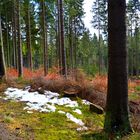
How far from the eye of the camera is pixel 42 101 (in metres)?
10.8

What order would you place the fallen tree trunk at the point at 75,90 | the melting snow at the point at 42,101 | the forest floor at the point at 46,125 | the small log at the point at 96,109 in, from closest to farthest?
the forest floor at the point at 46,125
the melting snow at the point at 42,101
the small log at the point at 96,109
the fallen tree trunk at the point at 75,90

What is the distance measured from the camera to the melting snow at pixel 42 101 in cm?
989

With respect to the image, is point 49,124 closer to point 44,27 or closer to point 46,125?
point 46,125

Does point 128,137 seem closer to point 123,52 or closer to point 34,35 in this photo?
point 123,52

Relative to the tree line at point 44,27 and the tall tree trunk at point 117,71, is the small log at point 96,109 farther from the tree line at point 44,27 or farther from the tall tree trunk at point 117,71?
the tree line at point 44,27

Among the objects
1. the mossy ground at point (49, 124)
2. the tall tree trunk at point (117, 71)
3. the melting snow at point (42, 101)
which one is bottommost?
the mossy ground at point (49, 124)

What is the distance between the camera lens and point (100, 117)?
9.98 meters

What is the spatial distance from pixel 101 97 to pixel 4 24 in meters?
27.1

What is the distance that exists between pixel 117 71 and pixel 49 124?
2345 mm

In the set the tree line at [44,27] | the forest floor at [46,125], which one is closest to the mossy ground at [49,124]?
the forest floor at [46,125]

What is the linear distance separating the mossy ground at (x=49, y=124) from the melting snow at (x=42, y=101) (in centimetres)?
19

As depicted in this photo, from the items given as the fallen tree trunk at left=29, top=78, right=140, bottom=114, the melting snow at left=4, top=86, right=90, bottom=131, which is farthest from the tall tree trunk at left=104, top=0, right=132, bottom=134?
the fallen tree trunk at left=29, top=78, right=140, bottom=114

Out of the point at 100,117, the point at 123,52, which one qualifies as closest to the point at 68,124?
the point at 100,117

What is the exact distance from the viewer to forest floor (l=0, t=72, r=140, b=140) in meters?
7.66
